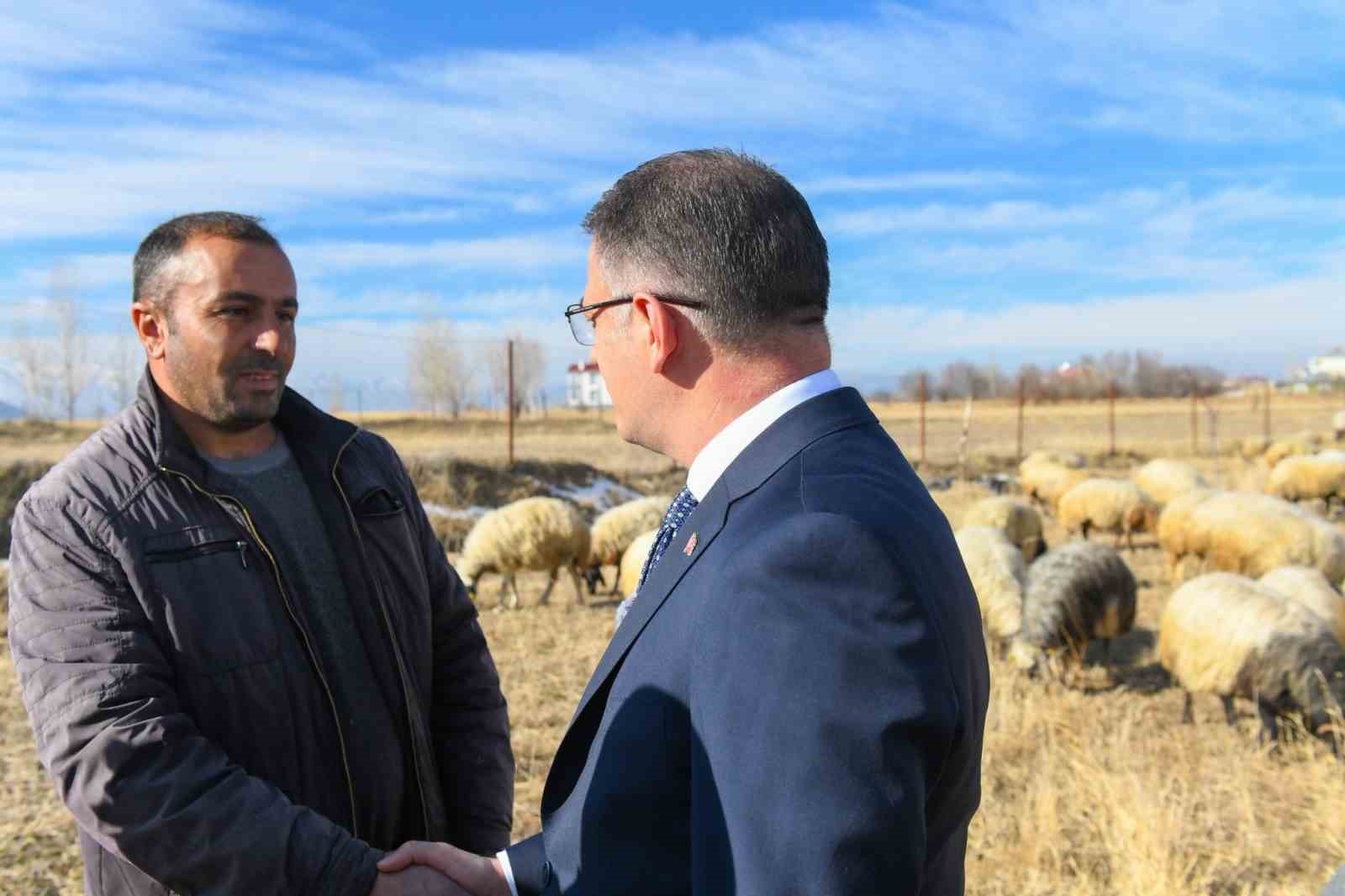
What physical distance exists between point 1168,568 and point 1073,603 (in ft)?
21.2

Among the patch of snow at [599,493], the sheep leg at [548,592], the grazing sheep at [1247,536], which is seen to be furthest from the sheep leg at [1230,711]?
the patch of snow at [599,493]

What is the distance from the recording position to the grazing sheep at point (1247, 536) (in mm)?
12719

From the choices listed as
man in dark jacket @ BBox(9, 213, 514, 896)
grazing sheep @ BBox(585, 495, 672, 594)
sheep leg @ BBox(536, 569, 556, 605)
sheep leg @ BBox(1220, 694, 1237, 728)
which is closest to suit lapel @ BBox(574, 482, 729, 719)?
man in dark jacket @ BBox(9, 213, 514, 896)

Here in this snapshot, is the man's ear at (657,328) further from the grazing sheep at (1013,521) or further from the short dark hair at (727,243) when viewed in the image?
the grazing sheep at (1013,521)

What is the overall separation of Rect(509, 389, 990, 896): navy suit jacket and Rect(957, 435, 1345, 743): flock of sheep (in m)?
6.66

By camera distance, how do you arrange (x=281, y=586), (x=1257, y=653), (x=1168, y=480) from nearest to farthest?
1. (x=281, y=586)
2. (x=1257, y=653)
3. (x=1168, y=480)

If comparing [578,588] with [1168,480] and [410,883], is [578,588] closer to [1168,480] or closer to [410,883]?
[410,883]

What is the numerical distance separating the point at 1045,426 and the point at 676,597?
147 ft

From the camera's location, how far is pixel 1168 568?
15008mm

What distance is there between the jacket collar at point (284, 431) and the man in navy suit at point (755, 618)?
130 cm

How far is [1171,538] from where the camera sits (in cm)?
1457

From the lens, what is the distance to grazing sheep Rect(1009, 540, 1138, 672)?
938 centimetres

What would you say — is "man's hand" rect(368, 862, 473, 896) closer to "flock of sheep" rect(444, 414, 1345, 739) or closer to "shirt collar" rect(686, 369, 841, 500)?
"shirt collar" rect(686, 369, 841, 500)

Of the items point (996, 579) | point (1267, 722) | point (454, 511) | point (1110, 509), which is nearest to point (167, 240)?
point (1267, 722)
